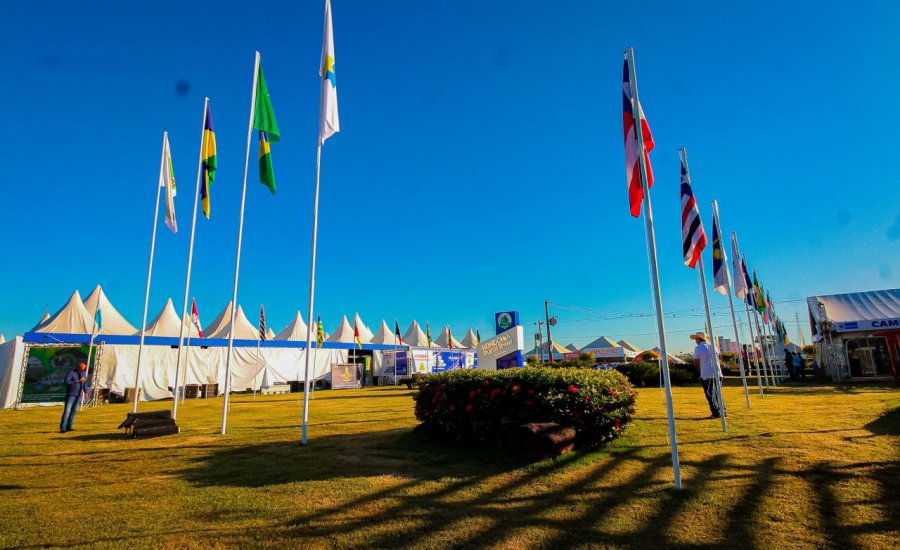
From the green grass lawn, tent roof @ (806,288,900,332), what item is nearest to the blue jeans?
the green grass lawn

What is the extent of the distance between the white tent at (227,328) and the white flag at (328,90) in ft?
108

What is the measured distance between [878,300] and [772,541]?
27300 millimetres

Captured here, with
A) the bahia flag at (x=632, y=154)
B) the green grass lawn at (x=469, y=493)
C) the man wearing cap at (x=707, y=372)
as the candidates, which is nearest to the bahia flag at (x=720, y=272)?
the man wearing cap at (x=707, y=372)

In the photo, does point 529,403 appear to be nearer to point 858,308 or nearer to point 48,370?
point 48,370

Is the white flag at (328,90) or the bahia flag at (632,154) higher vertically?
the white flag at (328,90)

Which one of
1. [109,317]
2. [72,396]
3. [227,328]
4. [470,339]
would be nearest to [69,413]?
[72,396]

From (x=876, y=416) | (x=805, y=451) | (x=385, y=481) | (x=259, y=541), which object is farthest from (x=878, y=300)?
(x=259, y=541)

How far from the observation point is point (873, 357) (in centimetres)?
2302

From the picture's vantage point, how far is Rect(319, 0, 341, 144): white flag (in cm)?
966

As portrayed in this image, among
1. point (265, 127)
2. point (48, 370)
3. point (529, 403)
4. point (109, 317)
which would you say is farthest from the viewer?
point (109, 317)

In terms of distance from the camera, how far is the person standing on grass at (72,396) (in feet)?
37.6

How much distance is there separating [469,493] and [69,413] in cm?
1173

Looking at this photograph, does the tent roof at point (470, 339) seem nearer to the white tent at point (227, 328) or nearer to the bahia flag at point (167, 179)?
the white tent at point (227, 328)

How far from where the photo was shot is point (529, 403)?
693cm
